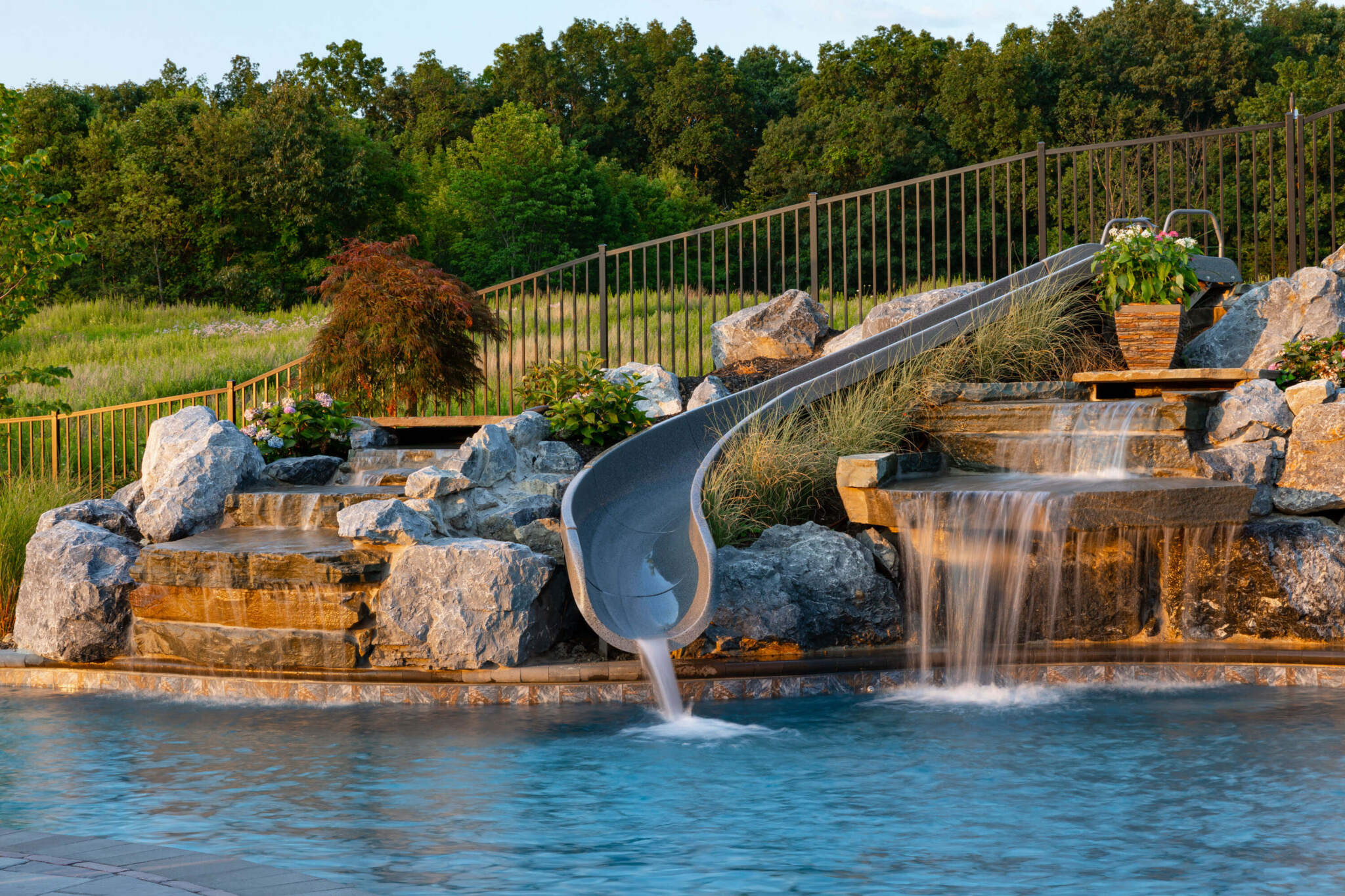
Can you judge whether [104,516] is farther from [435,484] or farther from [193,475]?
[435,484]

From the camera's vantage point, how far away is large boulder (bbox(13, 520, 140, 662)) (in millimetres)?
7199

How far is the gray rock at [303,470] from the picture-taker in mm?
8953

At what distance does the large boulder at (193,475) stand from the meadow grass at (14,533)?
829 millimetres

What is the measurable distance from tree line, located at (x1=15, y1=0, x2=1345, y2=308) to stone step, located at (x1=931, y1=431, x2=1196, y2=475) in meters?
27.5

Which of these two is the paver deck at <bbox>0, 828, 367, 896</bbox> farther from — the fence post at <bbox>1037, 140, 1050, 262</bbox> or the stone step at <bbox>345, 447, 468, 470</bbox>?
the fence post at <bbox>1037, 140, 1050, 262</bbox>

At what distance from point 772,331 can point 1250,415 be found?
15.6ft

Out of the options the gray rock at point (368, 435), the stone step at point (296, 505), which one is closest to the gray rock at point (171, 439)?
the stone step at point (296, 505)

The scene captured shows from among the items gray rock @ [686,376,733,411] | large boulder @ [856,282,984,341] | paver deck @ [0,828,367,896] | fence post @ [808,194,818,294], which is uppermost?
fence post @ [808,194,818,294]

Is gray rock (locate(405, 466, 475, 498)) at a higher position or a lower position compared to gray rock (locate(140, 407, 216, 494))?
lower

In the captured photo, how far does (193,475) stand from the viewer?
26.5 feet

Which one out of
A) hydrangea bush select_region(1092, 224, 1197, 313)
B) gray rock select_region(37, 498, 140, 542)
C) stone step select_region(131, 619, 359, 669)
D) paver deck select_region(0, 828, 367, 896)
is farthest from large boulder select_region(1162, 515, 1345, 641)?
gray rock select_region(37, 498, 140, 542)

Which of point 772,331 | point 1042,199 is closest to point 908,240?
point 1042,199

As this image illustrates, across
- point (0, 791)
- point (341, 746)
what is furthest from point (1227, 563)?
point (0, 791)

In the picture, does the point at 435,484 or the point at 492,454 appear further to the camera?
the point at 492,454
